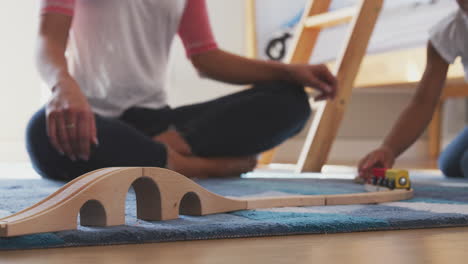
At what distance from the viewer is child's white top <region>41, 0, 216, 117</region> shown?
1.27m

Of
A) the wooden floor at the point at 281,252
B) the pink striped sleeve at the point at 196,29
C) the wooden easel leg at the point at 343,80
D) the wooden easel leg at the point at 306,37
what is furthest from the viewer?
the wooden easel leg at the point at 306,37

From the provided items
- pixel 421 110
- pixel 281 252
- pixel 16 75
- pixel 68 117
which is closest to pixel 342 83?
pixel 421 110

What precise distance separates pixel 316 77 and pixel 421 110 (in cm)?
22

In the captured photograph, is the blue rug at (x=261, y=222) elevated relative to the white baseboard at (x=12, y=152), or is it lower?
lower

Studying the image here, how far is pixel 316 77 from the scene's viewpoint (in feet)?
4.32

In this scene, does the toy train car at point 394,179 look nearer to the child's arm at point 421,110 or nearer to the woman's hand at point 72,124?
the child's arm at point 421,110

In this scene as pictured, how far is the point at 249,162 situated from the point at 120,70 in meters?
0.35

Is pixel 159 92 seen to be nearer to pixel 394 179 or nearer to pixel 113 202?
pixel 394 179

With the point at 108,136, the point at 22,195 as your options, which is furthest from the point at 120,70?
the point at 22,195

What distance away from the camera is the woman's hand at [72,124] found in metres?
0.89

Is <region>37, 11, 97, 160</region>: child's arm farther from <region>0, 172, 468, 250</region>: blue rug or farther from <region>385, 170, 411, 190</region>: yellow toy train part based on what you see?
<region>385, 170, 411, 190</region>: yellow toy train part

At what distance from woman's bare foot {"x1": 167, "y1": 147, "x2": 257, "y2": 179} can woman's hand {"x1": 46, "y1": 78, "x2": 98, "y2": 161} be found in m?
0.32

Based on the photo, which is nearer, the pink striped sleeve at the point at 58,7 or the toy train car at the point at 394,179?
the toy train car at the point at 394,179

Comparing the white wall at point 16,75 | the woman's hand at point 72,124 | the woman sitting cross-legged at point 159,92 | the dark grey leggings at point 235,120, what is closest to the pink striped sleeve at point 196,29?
the woman sitting cross-legged at point 159,92
